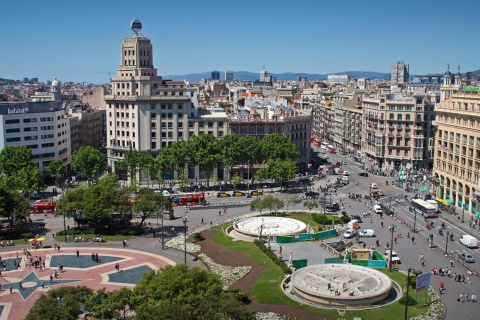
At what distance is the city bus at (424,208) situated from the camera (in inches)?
3666

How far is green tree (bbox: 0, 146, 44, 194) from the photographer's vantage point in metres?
98.7

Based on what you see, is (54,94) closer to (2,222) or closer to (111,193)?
(2,222)

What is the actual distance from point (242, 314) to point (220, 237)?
131 feet

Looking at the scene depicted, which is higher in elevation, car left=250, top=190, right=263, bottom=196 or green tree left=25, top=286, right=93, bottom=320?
green tree left=25, top=286, right=93, bottom=320

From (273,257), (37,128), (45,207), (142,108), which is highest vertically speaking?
(142,108)

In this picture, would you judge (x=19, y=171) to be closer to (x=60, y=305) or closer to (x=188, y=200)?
(x=188, y=200)

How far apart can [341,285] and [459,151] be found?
174 ft

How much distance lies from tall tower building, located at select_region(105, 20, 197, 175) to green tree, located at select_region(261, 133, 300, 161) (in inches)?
755

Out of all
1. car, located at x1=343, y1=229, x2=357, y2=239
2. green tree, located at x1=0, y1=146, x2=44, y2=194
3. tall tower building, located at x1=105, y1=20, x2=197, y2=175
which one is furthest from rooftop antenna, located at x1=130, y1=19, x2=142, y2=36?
car, located at x1=343, y1=229, x2=357, y2=239

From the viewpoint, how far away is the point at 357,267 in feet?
206

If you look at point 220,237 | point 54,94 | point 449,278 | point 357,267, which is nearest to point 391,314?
point 357,267

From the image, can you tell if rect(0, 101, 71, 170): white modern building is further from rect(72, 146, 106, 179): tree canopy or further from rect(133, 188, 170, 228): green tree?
rect(133, 188, 170, 228): green tree

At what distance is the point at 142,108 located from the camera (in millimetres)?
123500

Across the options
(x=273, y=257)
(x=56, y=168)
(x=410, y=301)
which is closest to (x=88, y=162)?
(x=56, y=168)
